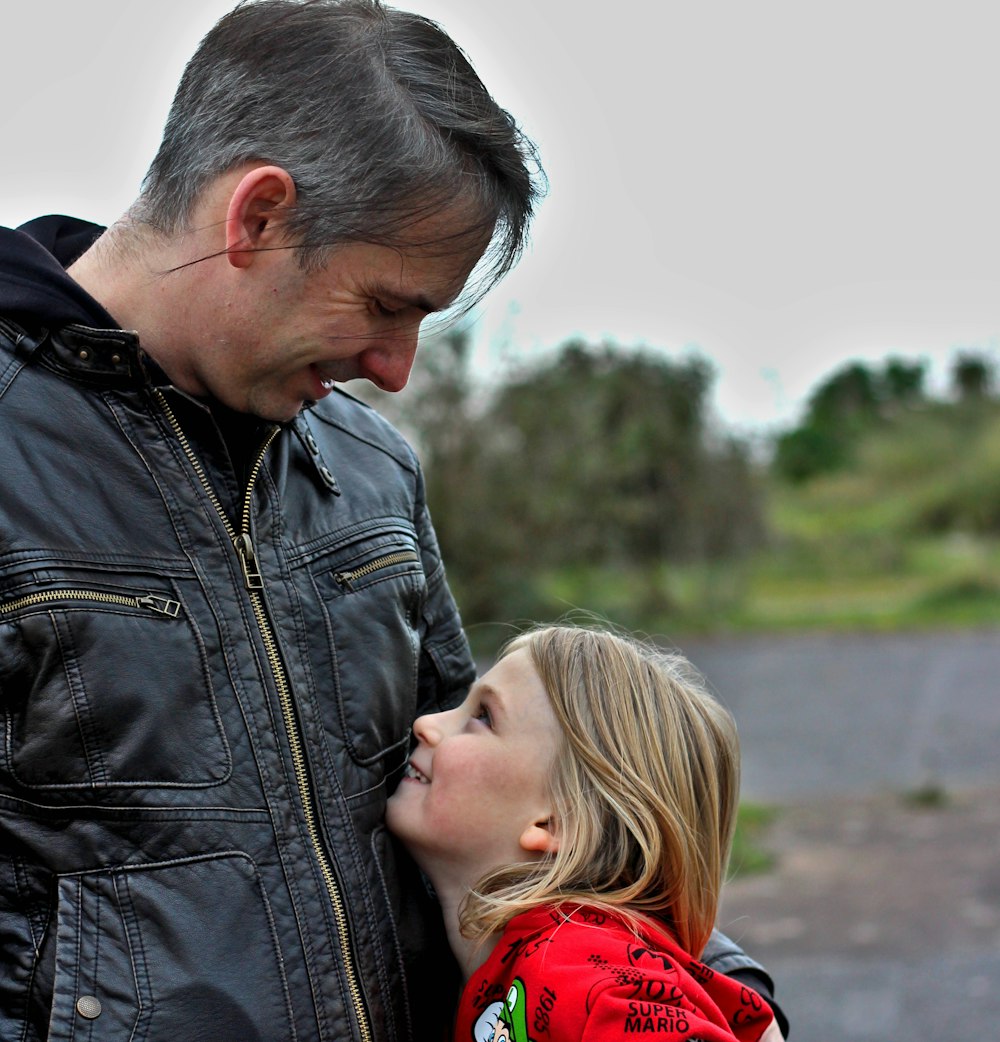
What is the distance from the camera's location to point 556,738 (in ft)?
7.27

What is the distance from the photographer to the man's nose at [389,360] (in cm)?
198

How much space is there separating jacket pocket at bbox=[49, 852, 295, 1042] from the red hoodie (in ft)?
1.09

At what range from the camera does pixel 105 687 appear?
5.54 feet

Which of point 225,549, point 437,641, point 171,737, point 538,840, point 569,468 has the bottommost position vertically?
point 569,468

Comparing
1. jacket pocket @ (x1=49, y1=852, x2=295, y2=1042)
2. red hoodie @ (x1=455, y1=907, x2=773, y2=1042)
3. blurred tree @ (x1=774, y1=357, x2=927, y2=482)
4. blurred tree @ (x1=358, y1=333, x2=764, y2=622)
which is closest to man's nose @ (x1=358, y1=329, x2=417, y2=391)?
jacket pocket @ (x1=49, y1=852, x2=295, y2=1042)

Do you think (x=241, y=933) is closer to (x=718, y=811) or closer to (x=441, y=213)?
(x=718, y=811)

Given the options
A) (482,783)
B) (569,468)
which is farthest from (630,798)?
(569,468)

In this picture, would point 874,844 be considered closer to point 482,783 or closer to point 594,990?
point 482,783

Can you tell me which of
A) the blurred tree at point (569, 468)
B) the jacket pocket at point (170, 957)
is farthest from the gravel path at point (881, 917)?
the blurred tree at point (569, 468)

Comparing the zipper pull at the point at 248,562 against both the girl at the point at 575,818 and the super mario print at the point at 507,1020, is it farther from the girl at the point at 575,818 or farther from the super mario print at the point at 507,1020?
the super mario print at the point at 507,1020

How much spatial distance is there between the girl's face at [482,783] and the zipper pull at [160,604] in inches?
20.8

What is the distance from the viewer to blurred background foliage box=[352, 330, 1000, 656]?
11867mm

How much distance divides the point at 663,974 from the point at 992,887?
505 cm

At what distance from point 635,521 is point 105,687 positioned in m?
11.9
